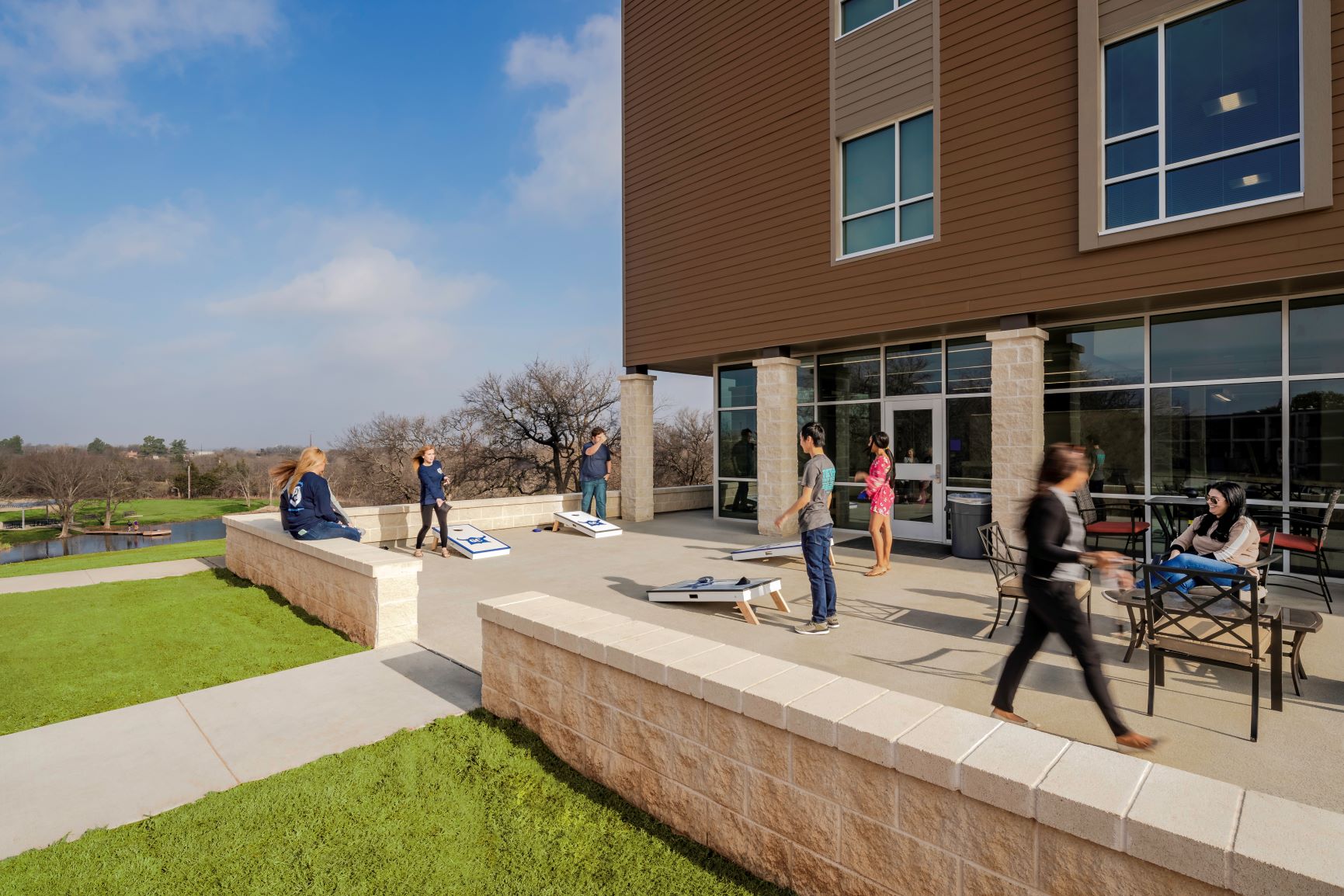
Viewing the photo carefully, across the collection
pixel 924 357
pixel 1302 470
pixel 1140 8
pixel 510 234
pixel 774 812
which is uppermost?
pixel 510 234

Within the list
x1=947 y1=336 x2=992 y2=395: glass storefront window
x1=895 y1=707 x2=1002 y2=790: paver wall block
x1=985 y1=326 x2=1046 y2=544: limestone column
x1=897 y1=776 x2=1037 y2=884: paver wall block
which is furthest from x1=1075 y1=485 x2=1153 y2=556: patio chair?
x1=897 y1=776 x2=1037 y2=884: paver wall block

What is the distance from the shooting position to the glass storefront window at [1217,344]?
8.24 meters

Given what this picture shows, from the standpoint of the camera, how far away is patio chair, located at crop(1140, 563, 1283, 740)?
3891mm

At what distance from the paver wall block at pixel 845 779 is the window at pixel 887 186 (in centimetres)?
944

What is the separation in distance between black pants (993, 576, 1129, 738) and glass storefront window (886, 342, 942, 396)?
8230mm

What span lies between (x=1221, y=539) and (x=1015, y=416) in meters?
3.87

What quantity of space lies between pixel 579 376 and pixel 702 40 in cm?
1688

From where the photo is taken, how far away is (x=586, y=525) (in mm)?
12836

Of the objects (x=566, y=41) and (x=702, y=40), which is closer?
(x=702, y=40)

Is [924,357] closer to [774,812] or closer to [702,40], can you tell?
[702,40]

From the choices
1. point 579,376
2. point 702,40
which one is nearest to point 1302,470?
point 702,40

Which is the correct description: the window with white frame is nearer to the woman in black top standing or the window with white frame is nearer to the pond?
the woman in black top standing

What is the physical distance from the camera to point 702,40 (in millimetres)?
13383

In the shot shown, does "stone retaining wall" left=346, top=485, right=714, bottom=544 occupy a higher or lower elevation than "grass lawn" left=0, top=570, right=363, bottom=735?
higher
